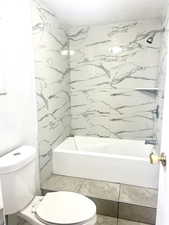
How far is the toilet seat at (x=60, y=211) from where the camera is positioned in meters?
1.25

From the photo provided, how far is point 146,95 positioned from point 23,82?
1714 mm

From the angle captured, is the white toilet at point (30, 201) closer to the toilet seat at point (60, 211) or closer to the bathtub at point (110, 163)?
the toilet seat at point (60, 211)

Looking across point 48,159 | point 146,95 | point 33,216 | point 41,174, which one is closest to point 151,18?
point 146,95

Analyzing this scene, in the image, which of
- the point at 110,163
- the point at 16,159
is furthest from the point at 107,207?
the point at 16,159

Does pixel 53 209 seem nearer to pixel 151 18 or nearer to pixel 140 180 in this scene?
pixel 140 180

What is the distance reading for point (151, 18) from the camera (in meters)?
2.35

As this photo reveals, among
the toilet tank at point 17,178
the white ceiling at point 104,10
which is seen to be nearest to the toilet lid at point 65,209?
the toilet tank at point 17,178

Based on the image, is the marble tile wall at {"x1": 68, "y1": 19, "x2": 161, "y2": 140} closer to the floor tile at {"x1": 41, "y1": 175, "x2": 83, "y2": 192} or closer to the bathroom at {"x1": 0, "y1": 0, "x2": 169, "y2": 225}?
the bathroom at {"x1": 0, "y1": 0, "x2": 169, "y2": 225}

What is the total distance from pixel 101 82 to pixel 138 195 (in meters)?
1.59

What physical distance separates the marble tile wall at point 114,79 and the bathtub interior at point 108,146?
0.14 m

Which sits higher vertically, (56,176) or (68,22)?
(68,22)

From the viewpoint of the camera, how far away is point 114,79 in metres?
2.66

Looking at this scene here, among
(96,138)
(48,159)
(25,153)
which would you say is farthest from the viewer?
(96,138)

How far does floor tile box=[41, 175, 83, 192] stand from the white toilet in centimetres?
51
